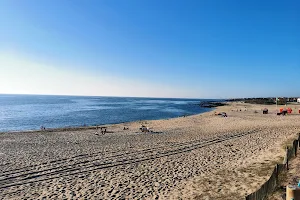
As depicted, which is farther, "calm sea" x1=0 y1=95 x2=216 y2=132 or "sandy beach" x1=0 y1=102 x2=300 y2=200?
"calm sea" x1=0 y1=95 x2=216 y2=132

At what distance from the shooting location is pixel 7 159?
14.4 metres

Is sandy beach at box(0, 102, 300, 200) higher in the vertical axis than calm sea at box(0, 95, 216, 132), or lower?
higher

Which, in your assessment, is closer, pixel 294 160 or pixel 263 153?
pixel 294 160

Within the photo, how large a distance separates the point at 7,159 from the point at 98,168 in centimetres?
662

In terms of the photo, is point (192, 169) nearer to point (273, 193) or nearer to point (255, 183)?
point (255, 183)

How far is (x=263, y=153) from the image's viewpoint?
13.7m

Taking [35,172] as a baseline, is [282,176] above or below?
above

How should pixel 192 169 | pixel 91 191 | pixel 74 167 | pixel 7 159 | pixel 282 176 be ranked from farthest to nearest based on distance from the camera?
pixel 7 159, pixel 74 167, pixel 192 169, pixel 91 191, pixel 282 176

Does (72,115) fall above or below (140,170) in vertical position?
below

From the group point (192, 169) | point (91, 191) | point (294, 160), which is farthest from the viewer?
point (192, 169)

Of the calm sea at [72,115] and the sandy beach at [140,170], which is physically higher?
the sandy beach at [140,170]

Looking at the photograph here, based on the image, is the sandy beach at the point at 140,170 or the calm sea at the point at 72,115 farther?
the calm sea at the point at 72,115

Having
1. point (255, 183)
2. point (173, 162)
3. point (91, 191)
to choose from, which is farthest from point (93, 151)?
point (255, 183)

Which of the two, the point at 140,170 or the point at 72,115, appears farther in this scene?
the point at 72,115
